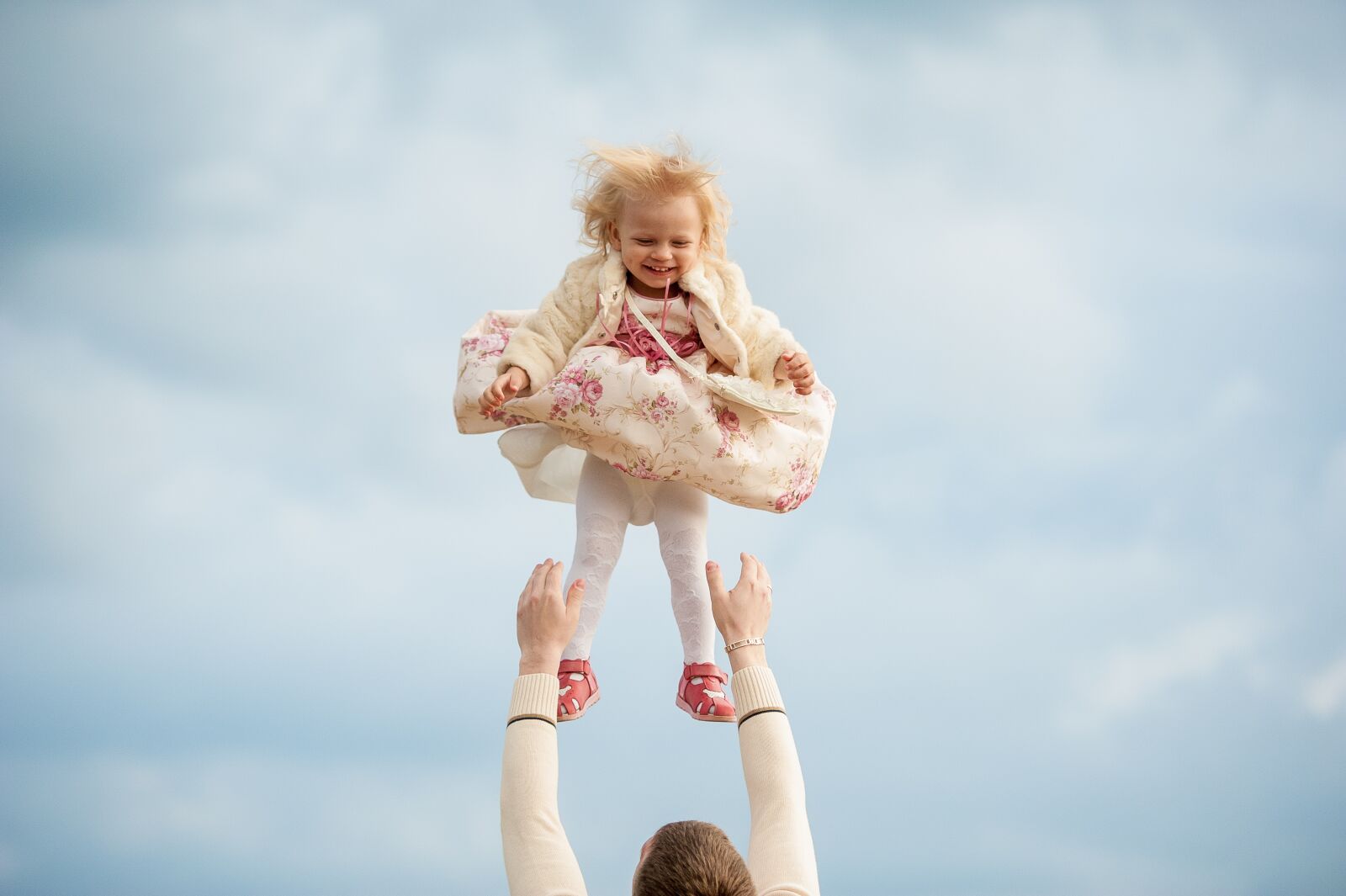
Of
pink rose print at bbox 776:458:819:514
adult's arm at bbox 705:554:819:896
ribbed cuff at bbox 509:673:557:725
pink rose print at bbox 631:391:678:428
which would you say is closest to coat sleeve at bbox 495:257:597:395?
pink rose print at bbox 631:391:678:428

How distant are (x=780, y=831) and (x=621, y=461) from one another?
1.26 meters

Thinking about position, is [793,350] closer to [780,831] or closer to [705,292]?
[705,292]

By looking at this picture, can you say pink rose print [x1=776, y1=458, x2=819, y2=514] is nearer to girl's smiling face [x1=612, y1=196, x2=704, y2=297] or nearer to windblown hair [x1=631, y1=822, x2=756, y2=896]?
girl's smiling face [x1=612, y1=196, x2=704, y2=297]

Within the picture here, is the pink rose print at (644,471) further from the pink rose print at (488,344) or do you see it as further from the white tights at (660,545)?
the pink rose print at (488,344)

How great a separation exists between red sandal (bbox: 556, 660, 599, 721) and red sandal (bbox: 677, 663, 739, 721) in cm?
23

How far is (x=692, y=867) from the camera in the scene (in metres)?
1.80

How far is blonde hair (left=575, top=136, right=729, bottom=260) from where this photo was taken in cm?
318

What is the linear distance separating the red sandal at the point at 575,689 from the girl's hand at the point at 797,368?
909mm

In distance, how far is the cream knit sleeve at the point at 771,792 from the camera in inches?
83.6

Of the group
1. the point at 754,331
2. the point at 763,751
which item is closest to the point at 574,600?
the point at 763,751

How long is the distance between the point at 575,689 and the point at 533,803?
1.11m

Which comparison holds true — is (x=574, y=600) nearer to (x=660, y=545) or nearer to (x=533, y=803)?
(x=533, y=803)

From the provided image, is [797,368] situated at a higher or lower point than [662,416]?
higher

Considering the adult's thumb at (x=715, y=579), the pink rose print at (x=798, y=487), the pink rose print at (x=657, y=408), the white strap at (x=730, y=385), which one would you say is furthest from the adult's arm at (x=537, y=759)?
the pink rose print at (x=798, y=487)
